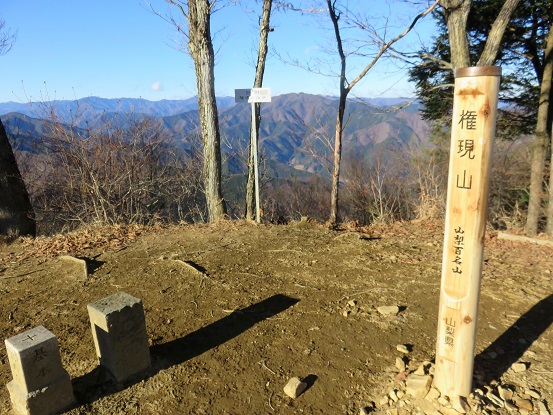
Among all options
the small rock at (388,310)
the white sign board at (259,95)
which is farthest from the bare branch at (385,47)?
the small rock at (388,310)

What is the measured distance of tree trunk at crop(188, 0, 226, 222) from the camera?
6.35 metres

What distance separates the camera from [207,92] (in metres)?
6.63

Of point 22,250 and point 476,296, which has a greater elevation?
point 476,296

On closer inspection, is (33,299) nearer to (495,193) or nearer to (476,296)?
(476,296)

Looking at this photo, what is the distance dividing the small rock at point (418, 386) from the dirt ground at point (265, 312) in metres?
0.12

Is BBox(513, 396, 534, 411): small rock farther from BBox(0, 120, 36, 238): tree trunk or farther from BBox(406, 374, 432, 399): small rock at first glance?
BBox(0, 120, 36, 238): tree trunk

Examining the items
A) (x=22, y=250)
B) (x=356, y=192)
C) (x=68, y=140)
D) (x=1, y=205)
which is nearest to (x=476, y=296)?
(x=22, y=250)

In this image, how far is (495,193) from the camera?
1421 cm

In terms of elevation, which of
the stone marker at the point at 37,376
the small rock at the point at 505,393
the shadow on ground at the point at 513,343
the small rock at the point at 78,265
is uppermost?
the stone marker at the point at 37,376

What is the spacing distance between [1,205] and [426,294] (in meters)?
6.56

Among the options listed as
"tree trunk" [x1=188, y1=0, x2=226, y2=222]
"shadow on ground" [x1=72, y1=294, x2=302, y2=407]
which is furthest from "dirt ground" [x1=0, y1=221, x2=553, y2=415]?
"tree trunk" [x1=188, y1=0, x2=226, y2=222]

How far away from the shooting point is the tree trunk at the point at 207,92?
6.35 metres

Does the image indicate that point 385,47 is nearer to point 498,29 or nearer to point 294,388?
point 498,29

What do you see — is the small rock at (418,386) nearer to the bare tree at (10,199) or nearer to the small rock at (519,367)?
the small rock at (519,367)
